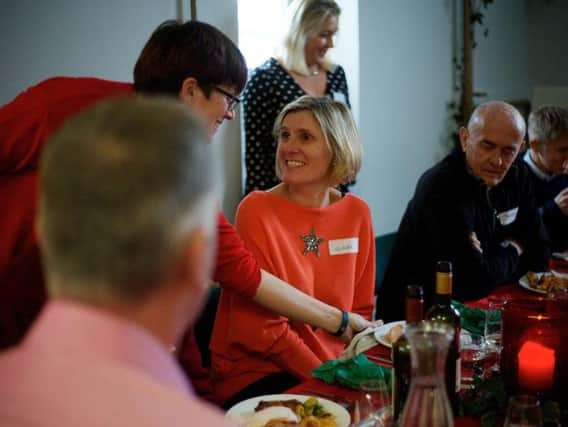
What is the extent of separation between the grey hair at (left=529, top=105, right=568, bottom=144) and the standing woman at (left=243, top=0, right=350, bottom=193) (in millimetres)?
1108

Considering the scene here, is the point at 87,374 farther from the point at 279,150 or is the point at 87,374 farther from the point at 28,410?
the point at 279,150

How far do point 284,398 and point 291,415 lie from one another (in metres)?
0.13

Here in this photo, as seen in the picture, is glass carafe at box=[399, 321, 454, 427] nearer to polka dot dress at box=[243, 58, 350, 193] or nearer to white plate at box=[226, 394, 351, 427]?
white plate at box=[226, 394, 351, 427]

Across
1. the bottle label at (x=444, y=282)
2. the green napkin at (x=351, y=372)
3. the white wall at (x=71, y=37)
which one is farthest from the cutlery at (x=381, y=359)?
the white wall at (x=71, y=37)

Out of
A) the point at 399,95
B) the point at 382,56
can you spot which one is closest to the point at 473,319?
the point at 382,56

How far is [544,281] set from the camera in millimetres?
2646

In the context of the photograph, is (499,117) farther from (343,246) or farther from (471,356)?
(471,356)

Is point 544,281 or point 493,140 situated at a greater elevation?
point 493,140

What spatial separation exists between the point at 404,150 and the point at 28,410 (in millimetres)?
4964

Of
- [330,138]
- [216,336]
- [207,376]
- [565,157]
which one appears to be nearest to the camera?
[207,376]

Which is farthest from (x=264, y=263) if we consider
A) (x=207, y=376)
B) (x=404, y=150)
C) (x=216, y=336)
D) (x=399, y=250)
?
(x=404, y=150)

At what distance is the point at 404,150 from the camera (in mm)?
5359

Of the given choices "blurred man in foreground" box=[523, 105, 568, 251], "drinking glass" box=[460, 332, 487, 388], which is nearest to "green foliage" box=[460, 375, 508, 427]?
"drinking glass" box=[460, 332, 487, 388]

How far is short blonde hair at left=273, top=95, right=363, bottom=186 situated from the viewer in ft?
7.87
